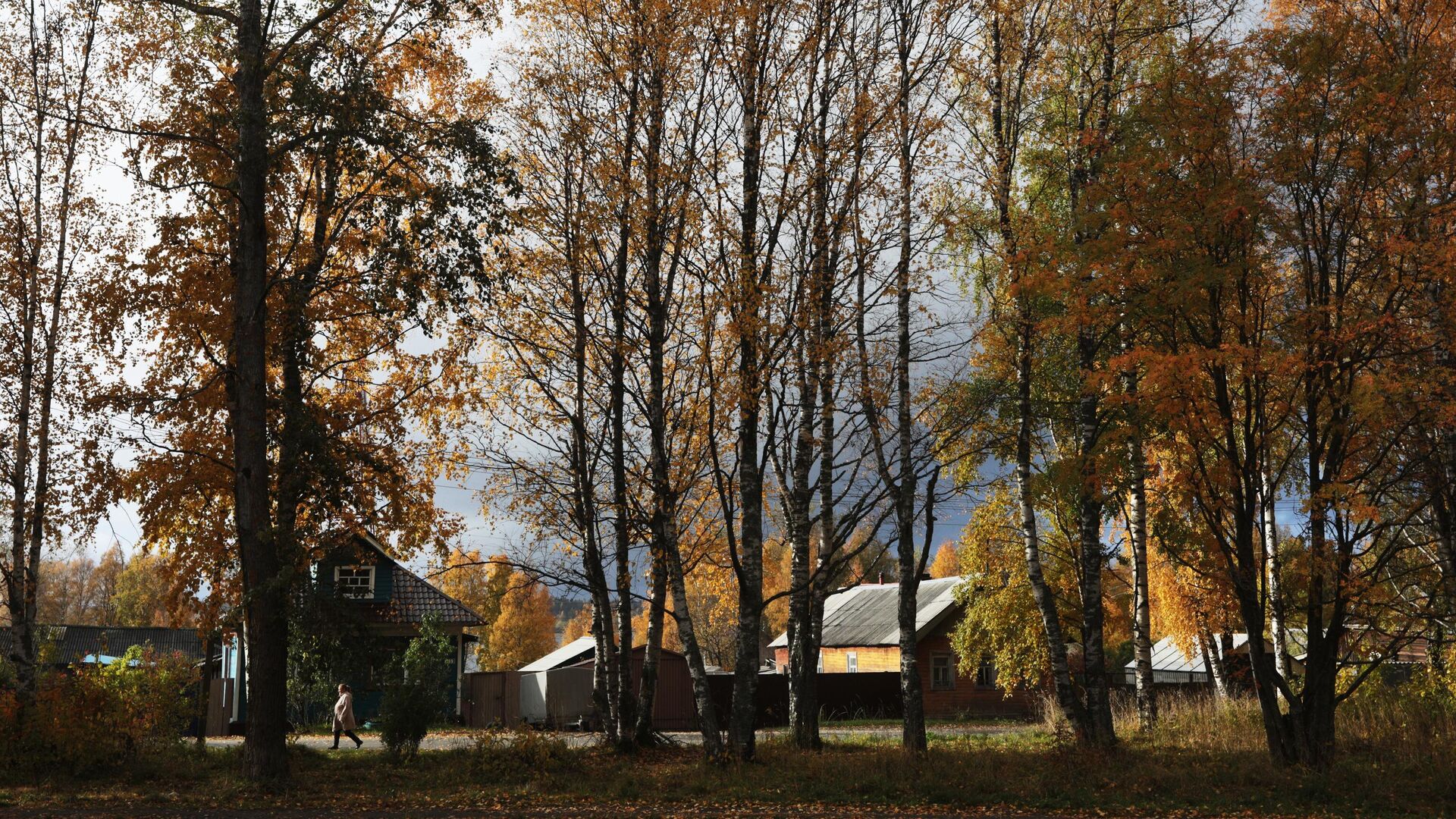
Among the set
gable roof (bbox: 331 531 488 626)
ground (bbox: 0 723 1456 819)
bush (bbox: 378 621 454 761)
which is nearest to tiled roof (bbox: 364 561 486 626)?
gable roof (bbox: 331 531 488 626)

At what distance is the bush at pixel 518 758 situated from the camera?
14266mm

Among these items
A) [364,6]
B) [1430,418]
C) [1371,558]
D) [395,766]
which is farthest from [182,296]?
[1371,558]

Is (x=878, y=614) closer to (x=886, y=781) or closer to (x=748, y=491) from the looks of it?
(x=748, y=491)

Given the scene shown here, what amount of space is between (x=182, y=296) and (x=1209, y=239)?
14909mm

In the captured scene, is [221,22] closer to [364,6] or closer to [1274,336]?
[364,6]

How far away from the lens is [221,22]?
15555 mm

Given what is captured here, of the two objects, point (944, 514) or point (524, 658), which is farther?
point (524, 658)

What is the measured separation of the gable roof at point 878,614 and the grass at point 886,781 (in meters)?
21.5

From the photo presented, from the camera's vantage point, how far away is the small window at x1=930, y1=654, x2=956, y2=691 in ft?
123

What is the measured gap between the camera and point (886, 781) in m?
12.5

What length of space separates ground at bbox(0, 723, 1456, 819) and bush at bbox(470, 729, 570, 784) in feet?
0.08

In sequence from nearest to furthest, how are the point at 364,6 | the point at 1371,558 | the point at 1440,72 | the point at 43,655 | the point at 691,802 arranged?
the point at 691,802, the point at 1440,72, the point at 364,6, the point at 43,655, the point at 1371,558

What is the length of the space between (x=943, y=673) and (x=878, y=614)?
492 cm

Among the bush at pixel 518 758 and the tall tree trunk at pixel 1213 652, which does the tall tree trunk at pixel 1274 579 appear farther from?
the bush at pixel 518 758
